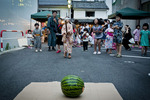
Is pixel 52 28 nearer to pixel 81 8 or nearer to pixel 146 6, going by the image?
pixel 146 6

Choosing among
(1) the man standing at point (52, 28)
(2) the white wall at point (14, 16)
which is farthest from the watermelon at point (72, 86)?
(2) the white wall at point (14, 16)

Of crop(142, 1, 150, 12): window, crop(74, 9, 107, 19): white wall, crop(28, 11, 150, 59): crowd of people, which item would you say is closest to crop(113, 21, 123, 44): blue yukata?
crop(28, 11, 150, 59): crowd of people

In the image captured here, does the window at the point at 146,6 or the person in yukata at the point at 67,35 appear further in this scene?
the window at the point at 146,6

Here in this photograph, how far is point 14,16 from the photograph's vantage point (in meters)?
10.3

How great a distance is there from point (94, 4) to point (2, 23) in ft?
63.7

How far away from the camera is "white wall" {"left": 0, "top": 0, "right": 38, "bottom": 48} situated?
878 centimetres

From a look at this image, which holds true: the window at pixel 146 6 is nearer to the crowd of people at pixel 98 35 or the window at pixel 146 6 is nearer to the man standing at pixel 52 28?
the crowd of people at pixel 98 35

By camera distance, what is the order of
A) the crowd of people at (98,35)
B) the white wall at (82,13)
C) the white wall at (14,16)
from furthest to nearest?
the white wall at (82,13)
the white wall at (14,16)
the crowd of people at (98,35)

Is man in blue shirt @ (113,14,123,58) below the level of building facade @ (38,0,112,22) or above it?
below

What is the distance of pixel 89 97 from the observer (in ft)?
7.27

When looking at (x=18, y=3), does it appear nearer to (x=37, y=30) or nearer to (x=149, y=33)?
(x=37, y=30)

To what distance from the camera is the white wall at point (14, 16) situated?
8.78 metres

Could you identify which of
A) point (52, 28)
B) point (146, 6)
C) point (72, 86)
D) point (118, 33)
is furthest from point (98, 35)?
point (146, 6)

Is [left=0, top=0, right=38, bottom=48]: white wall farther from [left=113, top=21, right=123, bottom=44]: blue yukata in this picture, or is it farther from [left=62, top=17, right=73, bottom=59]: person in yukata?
[left=113, top=21, right=123, bottom=44]: blue yukata
